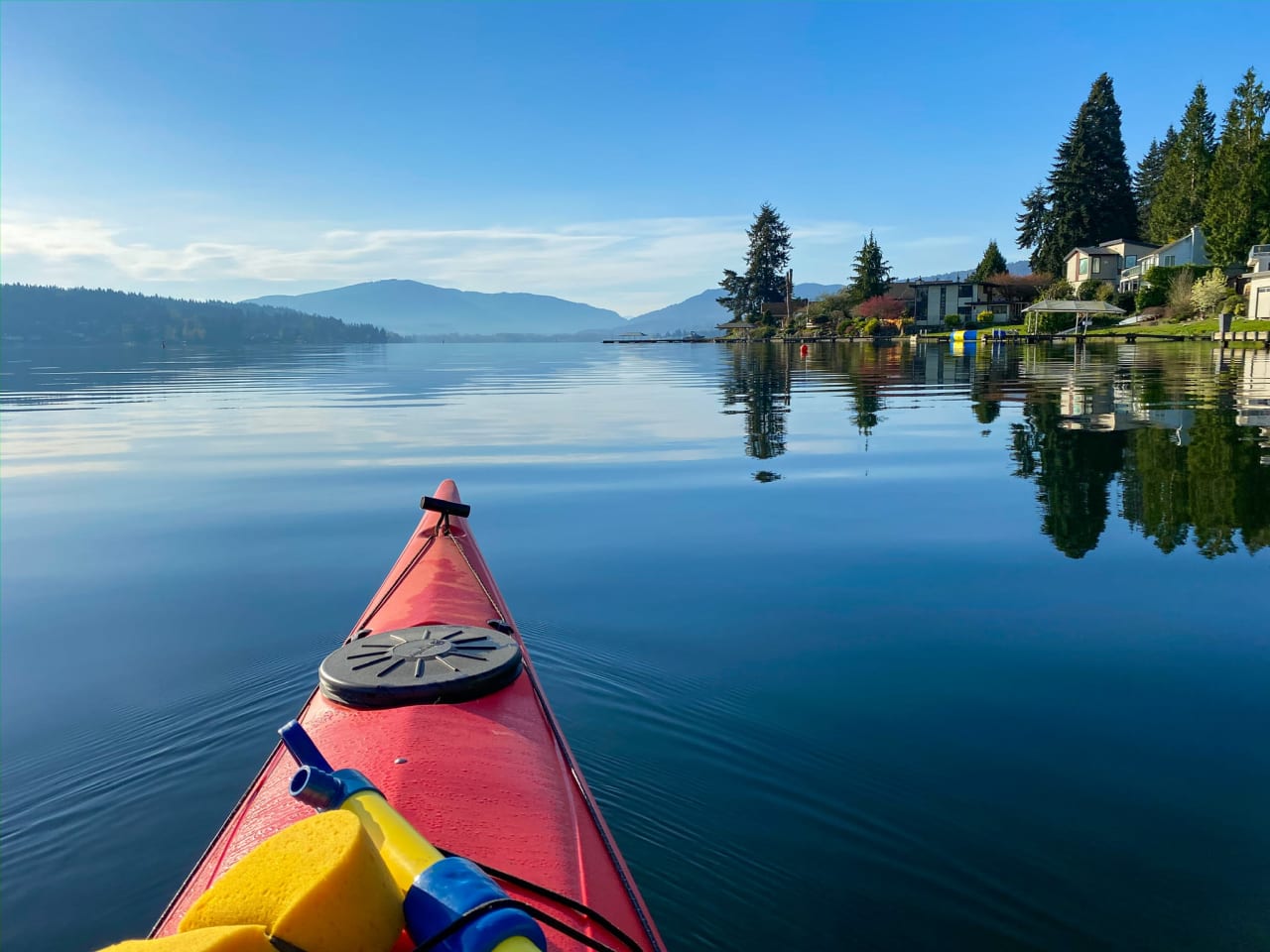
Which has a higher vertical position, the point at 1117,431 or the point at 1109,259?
the point at 1109,259

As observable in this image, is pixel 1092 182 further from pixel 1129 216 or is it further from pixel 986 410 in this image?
pixel 986 410

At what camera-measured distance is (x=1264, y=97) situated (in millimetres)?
65375

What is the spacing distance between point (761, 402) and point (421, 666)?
76.0 feet

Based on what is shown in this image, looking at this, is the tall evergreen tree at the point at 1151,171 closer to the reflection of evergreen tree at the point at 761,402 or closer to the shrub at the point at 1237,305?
the shrub at the point at 1237,305

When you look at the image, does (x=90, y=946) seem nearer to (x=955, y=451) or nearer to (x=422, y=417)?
(x=955, y=451)

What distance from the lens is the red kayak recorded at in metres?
2.27

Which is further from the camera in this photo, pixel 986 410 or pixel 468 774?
pixel 986 410

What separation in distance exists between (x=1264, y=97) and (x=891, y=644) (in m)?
80.5

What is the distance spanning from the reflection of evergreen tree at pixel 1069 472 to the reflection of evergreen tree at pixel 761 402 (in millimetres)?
4433

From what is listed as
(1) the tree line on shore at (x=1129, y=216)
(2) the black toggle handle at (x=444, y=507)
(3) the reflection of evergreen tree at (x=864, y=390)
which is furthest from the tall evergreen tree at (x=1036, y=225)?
(2) the black toggle handle at (x=444, y=507)

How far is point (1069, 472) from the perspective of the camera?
1266cm

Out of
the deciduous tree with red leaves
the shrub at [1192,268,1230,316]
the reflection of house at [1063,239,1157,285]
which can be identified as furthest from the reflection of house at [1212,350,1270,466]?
the deciduous tree with red leaves

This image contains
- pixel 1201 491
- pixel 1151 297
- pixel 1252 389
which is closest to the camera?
pixel 1201 491

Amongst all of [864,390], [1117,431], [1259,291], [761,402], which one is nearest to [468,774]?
[1117,431]
